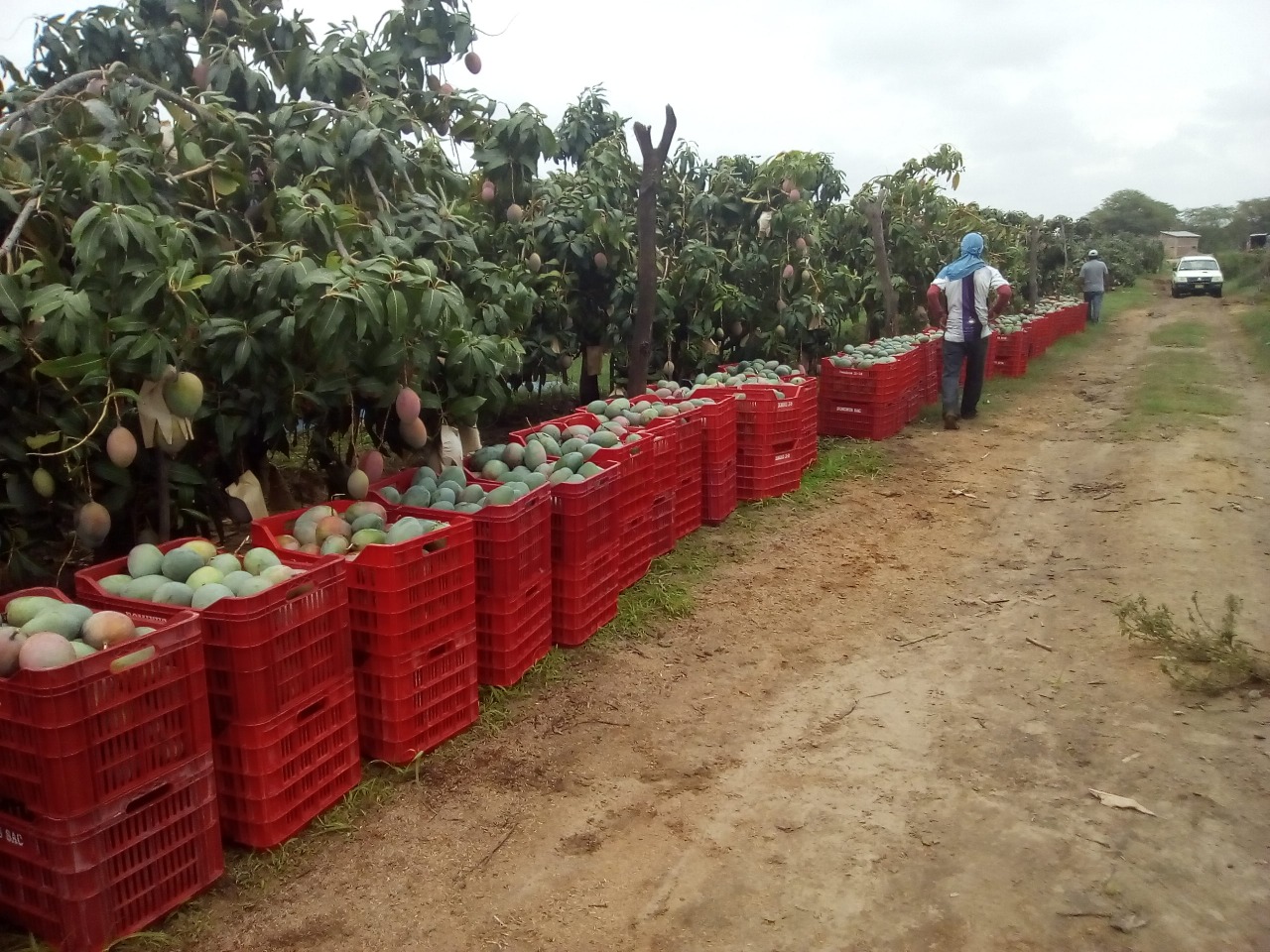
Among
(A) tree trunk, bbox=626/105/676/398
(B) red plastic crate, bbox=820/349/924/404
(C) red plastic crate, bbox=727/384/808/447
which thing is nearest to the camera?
(C) red plastic crate, bbox=727/384/808/447

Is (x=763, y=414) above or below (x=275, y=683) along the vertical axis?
above

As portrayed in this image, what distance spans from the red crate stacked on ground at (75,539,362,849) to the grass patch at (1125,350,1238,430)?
366 inches

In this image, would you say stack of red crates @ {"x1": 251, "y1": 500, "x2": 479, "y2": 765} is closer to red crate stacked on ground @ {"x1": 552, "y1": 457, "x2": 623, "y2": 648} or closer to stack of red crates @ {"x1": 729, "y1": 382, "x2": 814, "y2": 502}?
red crate stacked on ground @ {"x1": 552, "y1": 457, "x2": 623, "y2": 648}

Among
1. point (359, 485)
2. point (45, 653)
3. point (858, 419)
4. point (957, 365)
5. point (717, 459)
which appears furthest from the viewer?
point (957, 365)

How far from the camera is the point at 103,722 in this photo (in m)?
2.35

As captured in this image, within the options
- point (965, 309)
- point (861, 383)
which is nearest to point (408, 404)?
point (861, 383)

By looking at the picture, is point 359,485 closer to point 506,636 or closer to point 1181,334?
point 506,636

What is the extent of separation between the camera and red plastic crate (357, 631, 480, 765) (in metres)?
3.29

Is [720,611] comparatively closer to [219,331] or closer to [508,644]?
[508,644]

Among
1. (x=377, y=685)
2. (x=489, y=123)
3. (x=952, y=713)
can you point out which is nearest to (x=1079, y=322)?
(x=489, y=123)

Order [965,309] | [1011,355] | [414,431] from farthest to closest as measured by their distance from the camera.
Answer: [1011,355] → [965,309] → [414,431]

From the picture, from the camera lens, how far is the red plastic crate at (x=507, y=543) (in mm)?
3752

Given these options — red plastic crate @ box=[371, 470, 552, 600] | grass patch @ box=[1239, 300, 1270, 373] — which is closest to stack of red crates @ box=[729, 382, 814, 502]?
red plastic crate @ box=[371, 470, 552, 600]

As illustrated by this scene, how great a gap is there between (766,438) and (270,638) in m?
4.69
